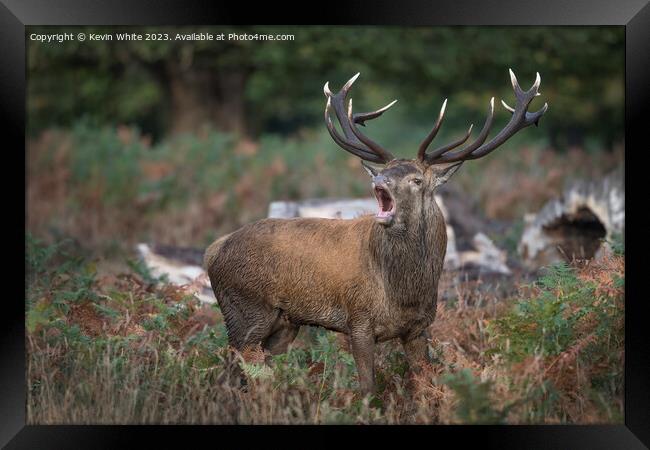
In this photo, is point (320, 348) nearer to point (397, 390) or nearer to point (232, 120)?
point (397, 390)

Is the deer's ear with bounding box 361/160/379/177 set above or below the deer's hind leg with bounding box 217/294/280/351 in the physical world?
above

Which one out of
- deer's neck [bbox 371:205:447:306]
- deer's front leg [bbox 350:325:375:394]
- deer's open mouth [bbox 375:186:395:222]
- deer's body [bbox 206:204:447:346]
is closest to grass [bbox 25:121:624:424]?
deer's front leg [bbox 350:325:375:394]

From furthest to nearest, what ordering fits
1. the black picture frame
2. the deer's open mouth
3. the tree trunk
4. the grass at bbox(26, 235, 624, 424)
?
the tree trunk → the grass at bbox(26, 235, 624, 424) → the deer's open mouth → the black picture frame

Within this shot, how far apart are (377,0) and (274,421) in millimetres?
2820

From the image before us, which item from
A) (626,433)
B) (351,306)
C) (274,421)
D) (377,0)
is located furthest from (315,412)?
(377,0)

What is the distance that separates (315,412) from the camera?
23.1 ft

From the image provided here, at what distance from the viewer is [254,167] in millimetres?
17453

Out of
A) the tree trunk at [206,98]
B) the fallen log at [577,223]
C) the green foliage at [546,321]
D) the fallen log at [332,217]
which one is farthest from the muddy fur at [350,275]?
the tree trunk at [206,98]

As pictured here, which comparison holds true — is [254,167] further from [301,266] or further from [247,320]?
[301,266]

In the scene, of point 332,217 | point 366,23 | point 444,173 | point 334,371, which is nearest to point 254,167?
point 332,217

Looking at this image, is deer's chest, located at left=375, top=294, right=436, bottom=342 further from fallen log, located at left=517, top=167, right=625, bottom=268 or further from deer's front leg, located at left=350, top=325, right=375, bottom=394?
fallen log, located at left=517, top=167, right=625, bottom=268

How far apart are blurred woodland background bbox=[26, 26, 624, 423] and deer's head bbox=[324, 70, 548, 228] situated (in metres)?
1.18

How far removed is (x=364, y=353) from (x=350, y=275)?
1.75 feet

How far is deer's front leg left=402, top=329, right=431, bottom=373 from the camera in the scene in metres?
7.17
